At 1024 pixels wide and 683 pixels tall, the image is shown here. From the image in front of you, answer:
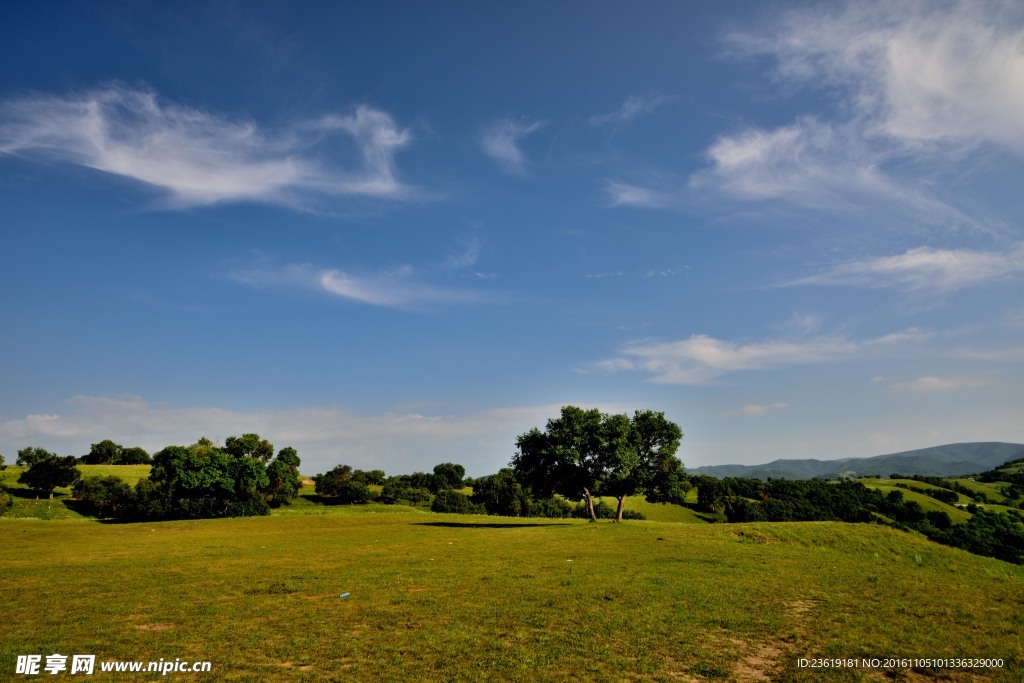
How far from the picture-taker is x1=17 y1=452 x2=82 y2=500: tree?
95.7 metres

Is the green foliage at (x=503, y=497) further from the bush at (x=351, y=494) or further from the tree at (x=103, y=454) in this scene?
the tree at (x=103, y=454)

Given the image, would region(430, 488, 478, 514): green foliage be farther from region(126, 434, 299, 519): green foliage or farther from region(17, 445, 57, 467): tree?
region(17, 445, 57, 467): tree

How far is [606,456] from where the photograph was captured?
5709 centimetres

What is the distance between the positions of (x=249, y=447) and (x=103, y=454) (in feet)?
270

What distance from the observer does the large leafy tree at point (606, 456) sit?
187 ft

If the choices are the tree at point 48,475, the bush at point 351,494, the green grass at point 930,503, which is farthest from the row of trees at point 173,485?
the green grass at point 930,503

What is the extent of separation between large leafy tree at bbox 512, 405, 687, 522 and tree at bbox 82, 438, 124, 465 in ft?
537

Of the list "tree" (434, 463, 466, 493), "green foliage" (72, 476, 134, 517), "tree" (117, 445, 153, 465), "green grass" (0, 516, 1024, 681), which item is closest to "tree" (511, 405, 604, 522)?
"green grass" (0, 516, 1024, 681)

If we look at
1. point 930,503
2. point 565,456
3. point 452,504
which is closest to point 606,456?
point 565,456

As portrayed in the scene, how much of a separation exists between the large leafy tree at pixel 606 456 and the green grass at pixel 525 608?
664 inches

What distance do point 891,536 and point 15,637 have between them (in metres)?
55.2

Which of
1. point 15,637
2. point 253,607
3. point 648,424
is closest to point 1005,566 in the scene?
point 648,424

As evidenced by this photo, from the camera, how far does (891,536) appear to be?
40.0 metres

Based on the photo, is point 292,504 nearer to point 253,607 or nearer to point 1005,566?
point 253,607
